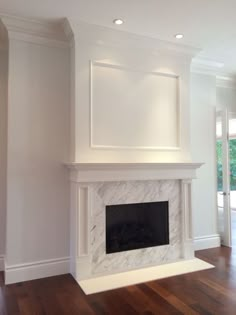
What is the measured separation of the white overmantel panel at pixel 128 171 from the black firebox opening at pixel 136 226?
0.42m

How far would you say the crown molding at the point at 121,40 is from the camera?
10.6ft

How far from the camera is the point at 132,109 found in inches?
142

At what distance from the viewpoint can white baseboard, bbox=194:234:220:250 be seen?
4289 mm

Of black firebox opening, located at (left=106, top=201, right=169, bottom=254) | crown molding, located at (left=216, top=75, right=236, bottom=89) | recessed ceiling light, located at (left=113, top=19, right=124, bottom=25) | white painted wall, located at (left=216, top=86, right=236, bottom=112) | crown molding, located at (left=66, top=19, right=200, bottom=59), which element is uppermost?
recessed ceiling light, located at (left=113, top=19, right=124, bottom=25)

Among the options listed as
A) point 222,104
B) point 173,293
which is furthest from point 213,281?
point 222,104

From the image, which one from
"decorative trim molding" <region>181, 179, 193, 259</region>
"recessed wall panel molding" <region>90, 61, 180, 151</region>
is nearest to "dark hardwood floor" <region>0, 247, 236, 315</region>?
"decorative trim molding" <region>181, 179, 193, 259</region>

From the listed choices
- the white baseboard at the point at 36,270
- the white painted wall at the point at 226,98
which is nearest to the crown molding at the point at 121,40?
the white painted wall at the point at 226,98

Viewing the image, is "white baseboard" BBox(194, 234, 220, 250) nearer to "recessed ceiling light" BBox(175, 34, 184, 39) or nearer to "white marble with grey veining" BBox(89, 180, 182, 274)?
"white marble with grey veining" BBox(89, 180, 182, 274)

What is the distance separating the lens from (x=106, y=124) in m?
3.45

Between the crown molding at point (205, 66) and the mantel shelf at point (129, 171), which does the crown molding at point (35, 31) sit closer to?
the mantel shelf at point (129, 171)

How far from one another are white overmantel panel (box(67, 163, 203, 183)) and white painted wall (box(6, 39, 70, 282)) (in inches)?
13.2

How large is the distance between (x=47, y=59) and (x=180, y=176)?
92.0 inches

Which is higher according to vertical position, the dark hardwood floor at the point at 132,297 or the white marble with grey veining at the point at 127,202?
the white marble with grey veining at the point at 127,202

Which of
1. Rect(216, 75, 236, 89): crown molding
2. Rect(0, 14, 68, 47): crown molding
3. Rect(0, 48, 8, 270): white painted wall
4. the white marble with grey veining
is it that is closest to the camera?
Rect(0, 14, 68, 47): crown molding
